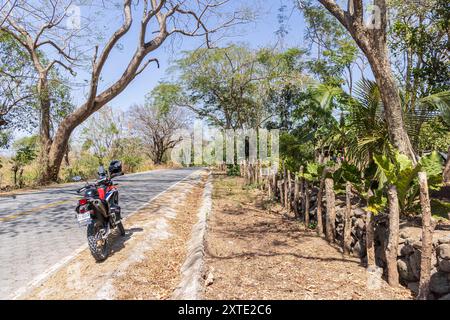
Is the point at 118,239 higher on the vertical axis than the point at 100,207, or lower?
lower

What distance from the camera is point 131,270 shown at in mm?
4699

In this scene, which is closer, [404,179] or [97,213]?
[97,213]

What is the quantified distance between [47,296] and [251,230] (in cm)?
452

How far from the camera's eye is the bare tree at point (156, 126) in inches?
1832

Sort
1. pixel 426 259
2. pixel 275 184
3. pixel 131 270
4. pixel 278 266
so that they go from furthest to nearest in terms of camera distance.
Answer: pixel 275 184
pixel 278 266
pixel 131 270
pixel 426 259

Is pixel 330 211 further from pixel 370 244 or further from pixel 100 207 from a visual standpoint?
pixel 100 207

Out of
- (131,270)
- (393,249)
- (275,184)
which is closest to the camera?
(393,249)

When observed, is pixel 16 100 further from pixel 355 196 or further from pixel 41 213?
pixel 355 196

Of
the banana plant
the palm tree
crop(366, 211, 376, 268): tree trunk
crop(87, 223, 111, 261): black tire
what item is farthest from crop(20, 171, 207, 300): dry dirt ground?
the palm tree

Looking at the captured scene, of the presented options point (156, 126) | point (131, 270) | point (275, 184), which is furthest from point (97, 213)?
point (156, 126)

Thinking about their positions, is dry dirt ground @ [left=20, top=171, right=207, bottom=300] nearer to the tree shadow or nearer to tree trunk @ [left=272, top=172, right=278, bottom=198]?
the tree shadow

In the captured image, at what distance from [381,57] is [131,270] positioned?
19.1ft

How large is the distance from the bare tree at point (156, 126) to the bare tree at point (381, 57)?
129ft
